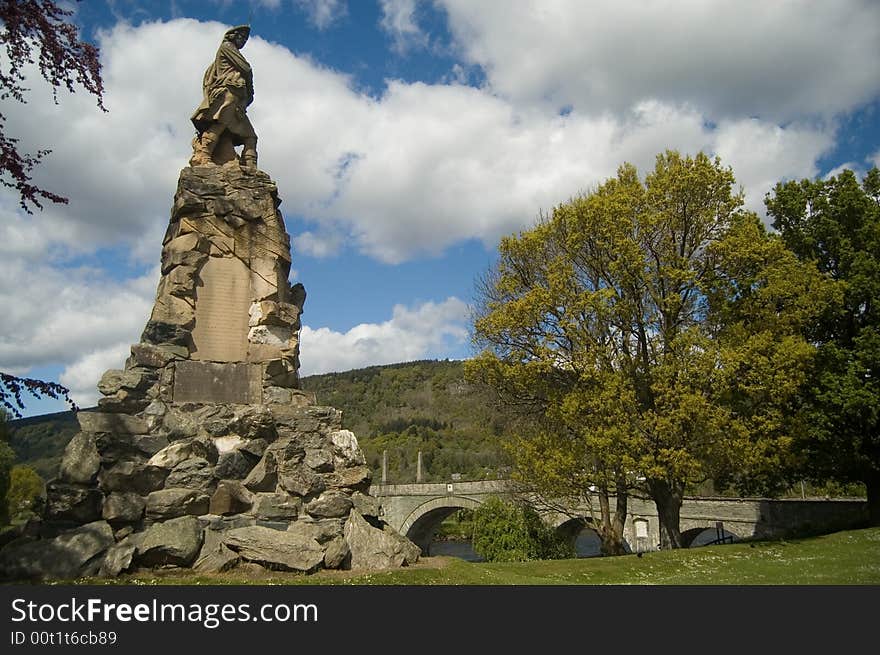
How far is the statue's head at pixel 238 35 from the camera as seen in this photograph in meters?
14.4

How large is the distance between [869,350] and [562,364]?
8.48 meters

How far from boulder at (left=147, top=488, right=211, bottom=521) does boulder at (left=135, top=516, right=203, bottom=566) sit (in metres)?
0.34

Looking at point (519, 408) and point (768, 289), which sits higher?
point (768, 289)

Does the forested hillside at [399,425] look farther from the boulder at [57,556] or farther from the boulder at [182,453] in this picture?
the boulder at [57,556]

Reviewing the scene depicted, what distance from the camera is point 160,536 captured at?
31.7ft

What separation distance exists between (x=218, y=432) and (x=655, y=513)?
89.0 feet

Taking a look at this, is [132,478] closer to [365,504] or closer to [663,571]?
[365,504]

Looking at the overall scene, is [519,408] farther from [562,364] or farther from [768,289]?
[768,289]

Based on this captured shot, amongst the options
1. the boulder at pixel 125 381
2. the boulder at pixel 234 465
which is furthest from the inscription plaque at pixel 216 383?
the boulder at pixel 234 465

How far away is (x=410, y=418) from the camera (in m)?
112

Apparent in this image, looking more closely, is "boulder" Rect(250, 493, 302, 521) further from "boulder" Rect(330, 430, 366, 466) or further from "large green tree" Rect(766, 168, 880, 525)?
"large green tree" Rect(766, 168, 880, 525)

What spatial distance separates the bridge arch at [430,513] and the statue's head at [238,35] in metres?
33.4
